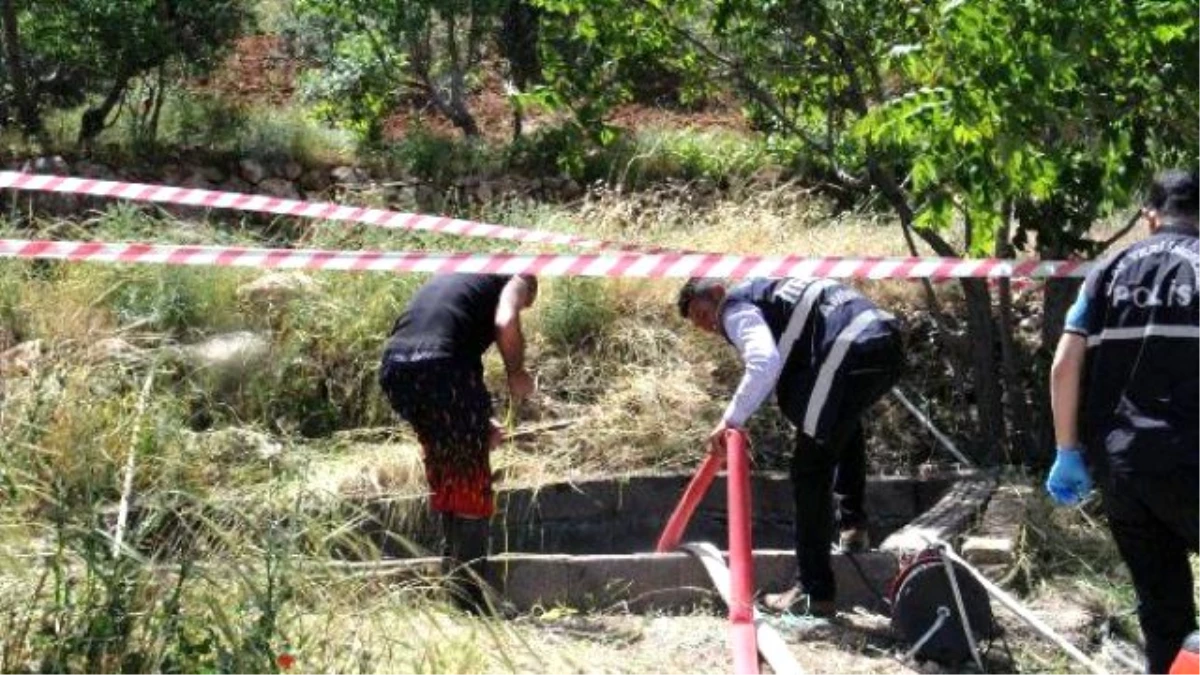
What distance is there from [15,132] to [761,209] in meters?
6.32

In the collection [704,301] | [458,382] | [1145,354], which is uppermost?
[1145,354]

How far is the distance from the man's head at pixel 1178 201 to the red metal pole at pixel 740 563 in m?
1.64

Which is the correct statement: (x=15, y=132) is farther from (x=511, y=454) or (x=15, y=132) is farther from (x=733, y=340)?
(x=733, y=340)

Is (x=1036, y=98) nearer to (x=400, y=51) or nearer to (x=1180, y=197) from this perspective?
(x=1180, y=197)

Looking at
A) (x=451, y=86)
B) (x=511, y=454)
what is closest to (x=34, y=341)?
(x=511, y=454)

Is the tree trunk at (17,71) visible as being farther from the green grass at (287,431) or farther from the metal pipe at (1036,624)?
the metal pipe at (1036,624)

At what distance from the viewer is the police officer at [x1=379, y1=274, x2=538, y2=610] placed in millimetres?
6457

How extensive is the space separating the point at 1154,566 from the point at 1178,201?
3.53 ft

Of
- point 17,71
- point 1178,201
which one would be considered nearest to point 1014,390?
point 1178,201

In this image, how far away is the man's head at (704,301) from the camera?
6465 millimetres

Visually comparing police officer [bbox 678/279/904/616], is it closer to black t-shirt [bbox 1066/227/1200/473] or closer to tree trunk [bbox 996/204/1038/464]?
black t-shirt [bbox 1066/227/1200/473]

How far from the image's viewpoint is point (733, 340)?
6.29m

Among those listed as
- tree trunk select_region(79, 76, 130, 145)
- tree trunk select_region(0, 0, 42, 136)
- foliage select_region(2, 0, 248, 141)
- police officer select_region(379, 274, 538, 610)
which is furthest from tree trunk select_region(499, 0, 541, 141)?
police officer select_region(379, 274, 538, 610)

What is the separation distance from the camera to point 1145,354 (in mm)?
4875
